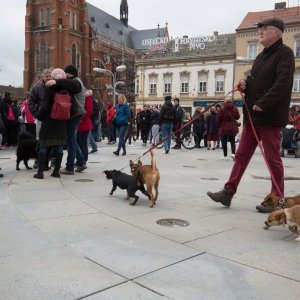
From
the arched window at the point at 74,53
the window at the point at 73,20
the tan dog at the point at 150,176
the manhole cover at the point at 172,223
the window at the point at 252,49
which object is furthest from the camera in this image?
the window at the point at 73,20

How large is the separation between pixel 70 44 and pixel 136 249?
2759 inches

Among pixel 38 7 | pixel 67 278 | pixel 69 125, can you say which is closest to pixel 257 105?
pixel 67 278

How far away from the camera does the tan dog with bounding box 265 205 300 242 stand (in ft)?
12.7

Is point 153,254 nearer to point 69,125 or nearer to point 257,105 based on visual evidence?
point 257,105

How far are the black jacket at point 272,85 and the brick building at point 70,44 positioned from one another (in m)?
63.5

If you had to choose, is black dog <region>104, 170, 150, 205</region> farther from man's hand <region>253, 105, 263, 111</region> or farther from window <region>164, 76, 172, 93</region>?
window <region>164, 76, 172, 93</region>

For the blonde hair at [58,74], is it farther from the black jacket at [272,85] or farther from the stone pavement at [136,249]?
the black jacket at [272,85]

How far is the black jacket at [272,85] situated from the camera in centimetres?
465

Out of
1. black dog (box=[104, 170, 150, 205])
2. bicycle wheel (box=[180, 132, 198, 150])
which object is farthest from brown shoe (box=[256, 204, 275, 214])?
bicycle wheel (box=[180, 132, 198, 150])

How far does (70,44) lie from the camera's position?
69.4 m

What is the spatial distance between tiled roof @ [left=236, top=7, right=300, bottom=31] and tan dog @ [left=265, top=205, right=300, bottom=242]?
46.9 metres

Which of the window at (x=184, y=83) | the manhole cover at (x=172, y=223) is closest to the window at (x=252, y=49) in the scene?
the window at (x=184, y=83)

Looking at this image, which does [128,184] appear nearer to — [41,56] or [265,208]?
[265,208]

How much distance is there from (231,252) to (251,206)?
7.09 feet
